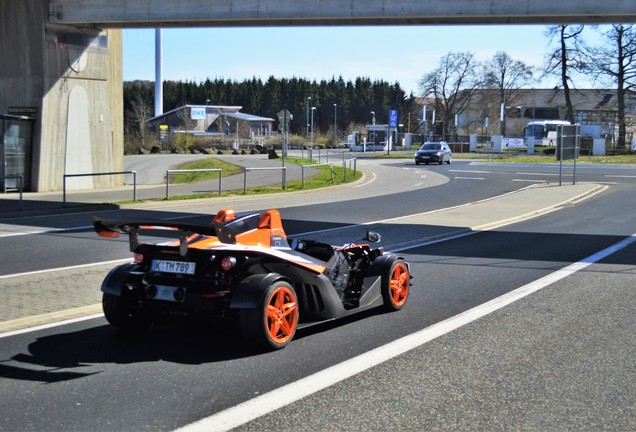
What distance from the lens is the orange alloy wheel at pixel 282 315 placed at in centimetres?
666

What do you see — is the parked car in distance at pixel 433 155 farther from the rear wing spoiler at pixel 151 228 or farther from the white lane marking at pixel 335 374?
the rear wing spoiler at pixel 151 228

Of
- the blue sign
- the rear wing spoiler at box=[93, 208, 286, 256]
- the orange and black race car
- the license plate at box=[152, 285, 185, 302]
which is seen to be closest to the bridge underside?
the orange and black race car

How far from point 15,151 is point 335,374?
2158 centimetres

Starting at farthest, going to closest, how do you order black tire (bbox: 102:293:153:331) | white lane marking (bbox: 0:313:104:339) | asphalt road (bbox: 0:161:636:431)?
white lane marking (bbox: 0:313:104:339), black tire (bbox: 102:293:153:331), asphalt road (bbox: 0:161:636:431)

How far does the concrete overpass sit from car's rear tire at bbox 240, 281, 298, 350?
15.6 m

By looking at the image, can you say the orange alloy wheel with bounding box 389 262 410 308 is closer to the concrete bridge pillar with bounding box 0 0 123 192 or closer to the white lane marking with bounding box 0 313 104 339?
the white lane marking with bounding box 0 313 104 339

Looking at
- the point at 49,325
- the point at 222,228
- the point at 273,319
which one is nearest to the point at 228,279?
the point at 273,319

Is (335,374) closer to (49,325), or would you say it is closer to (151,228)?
(151,228)

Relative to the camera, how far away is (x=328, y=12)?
22.0 meters

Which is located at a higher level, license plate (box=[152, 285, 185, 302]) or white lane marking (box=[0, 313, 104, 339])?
license plate (box=[152, 285, 185, 302])

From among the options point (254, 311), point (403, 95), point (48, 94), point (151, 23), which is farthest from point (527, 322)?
point (403, 95)

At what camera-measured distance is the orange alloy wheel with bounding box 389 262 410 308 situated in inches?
335

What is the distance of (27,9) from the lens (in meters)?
25.4

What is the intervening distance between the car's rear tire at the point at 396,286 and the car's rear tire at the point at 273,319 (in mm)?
1594
